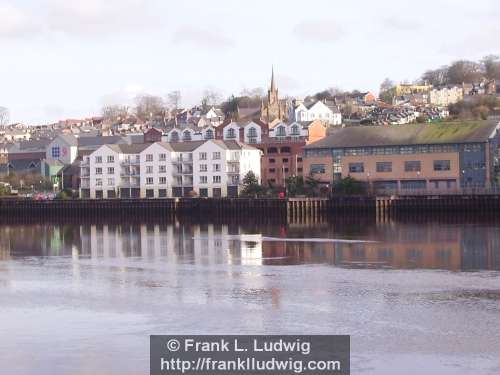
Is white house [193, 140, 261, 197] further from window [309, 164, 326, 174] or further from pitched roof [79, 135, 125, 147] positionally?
pitched roof [79, 135, 125, 147]

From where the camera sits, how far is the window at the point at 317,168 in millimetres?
84125

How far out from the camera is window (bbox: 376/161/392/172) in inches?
3157

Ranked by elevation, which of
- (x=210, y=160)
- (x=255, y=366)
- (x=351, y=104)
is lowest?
(x=255, y=366)

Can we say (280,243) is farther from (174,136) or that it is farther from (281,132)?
(174,136)

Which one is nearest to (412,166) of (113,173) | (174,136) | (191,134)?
(113,173)

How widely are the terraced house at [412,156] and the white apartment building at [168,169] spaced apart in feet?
25.4

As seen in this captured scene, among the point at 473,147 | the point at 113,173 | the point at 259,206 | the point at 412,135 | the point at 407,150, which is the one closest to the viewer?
the point at 473,147

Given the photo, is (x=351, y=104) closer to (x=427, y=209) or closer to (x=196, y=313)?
(x=427, y=209)

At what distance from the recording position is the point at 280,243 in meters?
50.6

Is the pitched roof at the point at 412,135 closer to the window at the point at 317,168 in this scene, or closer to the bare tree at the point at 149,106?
the window at the point at 317,168

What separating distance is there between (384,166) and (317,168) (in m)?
6.80

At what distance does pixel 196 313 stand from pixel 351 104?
132 meters

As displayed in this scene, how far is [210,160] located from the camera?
89625 mm

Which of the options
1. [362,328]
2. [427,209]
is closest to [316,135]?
[427,209]
